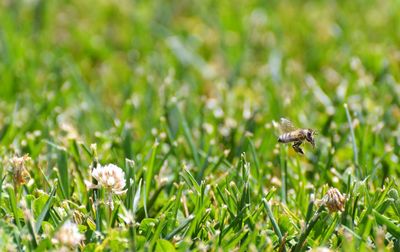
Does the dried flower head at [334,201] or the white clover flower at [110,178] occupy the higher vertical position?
the white clover flower at [110,178]

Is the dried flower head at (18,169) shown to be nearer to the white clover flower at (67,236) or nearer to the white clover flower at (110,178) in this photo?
the white clover flower at (110,178)

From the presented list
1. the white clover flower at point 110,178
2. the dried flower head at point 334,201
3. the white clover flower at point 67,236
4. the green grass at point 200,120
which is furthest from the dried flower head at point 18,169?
the dried flower head at point 334,201

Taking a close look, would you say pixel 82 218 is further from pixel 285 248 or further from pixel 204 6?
pixel 204 6

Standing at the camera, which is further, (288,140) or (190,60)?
(190,60)

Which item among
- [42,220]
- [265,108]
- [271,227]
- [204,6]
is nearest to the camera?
[42,220]

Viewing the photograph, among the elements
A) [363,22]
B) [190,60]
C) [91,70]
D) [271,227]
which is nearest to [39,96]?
[91,70]

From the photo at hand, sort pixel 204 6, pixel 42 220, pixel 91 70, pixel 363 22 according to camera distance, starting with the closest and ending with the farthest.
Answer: pixel 42 220
pixel 91 70
pixel 363 22
pixel 204 6

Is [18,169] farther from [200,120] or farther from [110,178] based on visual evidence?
[200,120]

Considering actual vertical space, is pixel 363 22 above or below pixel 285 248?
above

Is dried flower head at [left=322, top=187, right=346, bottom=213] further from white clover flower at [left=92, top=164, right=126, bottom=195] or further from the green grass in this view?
white clover flower at [left=92, top=164, right=126, bottom=195]
